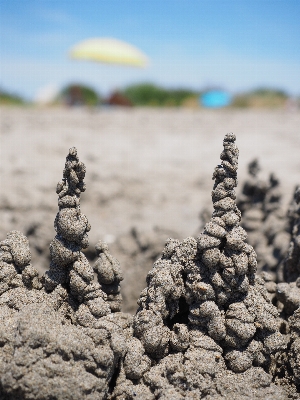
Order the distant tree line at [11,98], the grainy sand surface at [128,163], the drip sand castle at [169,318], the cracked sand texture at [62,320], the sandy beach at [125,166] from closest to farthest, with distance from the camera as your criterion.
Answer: the cracked sand texture at [62,320] < the drip sand castle at [169,318] < the sandy beach at [125,166] < the grainy sand surface at [128,163] < the distant tree line at [11,98]

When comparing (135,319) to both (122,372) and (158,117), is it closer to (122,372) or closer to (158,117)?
(122,372)

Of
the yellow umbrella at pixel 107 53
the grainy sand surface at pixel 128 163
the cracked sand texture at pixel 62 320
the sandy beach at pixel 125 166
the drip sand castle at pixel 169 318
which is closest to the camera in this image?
the cracked sand texture at pixel 62 320

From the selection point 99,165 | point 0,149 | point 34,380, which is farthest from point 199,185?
point 34,380

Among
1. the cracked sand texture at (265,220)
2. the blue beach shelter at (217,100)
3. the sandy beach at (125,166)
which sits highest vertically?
the blue beach shelter at (217,100)

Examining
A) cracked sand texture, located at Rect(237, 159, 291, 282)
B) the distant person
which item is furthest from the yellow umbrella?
cracked sand texture, located at Rect(237, 159, 291, 282)

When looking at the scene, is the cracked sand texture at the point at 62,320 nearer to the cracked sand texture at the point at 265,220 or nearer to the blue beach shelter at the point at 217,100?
the cracked sand texture at the point at 265,220

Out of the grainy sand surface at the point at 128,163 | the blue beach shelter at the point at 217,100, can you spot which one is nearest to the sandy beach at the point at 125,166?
the grainy sand surface at the point at 128,163

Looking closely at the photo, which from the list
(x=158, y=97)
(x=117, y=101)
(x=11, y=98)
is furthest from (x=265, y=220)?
(x=11, y=98)

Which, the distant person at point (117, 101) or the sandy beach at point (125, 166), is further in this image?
the distant person at point (117, 101)
